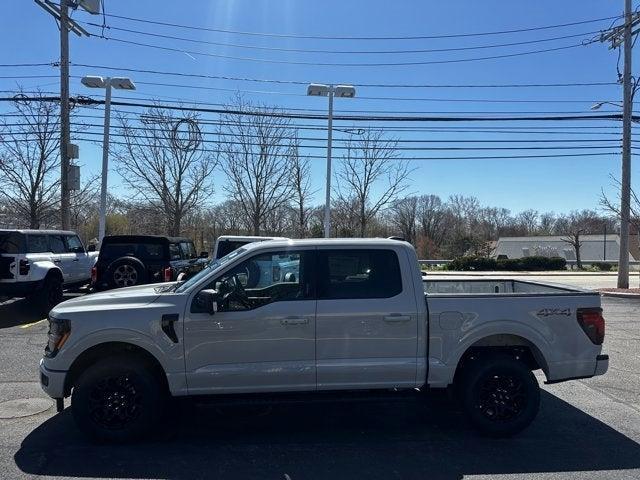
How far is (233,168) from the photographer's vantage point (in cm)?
2786

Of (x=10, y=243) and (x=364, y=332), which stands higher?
(x=10, y=243)

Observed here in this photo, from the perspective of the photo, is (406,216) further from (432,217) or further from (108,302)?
(108,302)

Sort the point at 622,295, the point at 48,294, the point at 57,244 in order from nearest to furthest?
1. the point at 48,294
2. the point at 57,244
3. the point at 622,295

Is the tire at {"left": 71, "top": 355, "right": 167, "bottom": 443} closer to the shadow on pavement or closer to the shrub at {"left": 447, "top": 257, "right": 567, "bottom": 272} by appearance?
the shadow on pavement

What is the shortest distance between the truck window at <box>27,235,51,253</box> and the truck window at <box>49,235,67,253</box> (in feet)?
0.64

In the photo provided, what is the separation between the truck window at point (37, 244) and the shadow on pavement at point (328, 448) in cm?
759

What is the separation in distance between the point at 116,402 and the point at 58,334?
2.56ft

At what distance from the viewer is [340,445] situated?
189 inches

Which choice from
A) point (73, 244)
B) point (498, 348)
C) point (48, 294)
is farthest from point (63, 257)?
point (498, 348)

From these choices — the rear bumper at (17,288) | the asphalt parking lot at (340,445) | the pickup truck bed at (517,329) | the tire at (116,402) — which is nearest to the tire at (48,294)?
the rear bumper at (17,288)

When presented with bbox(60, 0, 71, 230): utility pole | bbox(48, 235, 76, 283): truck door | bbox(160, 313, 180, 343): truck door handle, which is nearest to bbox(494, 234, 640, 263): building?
bbox(60, 0, 71, 230): utility pole

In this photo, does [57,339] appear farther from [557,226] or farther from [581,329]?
[557,226]

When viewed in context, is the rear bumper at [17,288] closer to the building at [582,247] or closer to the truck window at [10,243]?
the truck window at [10,243]

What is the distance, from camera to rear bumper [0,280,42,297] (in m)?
11.3
